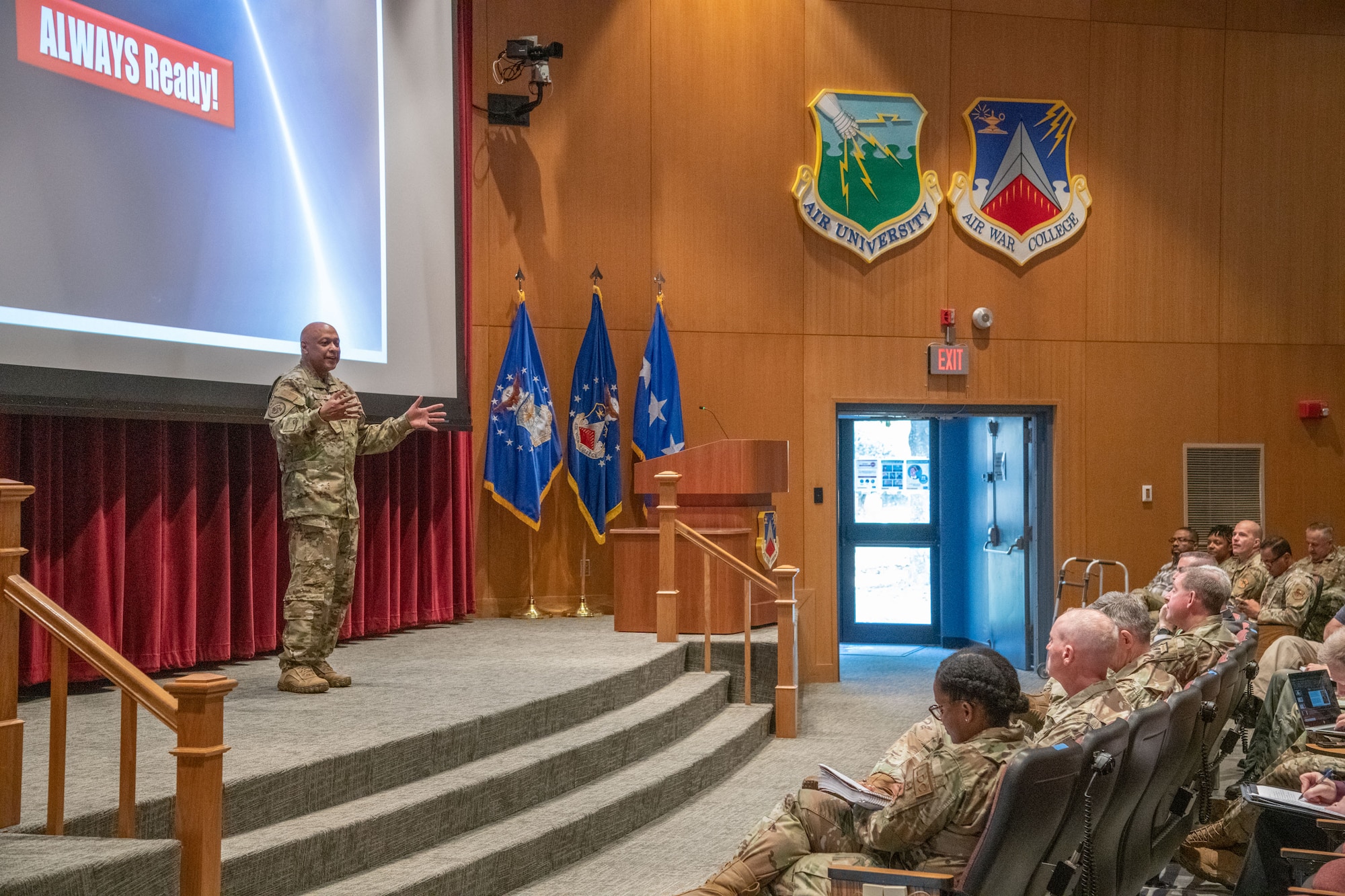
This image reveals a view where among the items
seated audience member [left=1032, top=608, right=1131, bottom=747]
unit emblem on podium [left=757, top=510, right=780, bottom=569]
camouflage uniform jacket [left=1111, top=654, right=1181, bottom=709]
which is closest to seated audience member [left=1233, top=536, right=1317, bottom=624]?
unit emblem on podium [left=757, top=510, right=780, bottom=569]

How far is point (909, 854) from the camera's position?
9.62 ft

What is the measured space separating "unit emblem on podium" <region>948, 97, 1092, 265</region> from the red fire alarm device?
7.21 feet

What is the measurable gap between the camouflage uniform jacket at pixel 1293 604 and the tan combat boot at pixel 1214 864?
10.1 ft

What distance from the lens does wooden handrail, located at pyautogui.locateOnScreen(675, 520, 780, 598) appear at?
6.68 m

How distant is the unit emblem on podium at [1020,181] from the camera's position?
358 inches

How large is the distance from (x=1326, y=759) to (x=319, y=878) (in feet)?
9.45

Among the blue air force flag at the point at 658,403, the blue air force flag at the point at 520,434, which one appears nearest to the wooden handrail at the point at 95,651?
the blue air force flag at the point at 520,434

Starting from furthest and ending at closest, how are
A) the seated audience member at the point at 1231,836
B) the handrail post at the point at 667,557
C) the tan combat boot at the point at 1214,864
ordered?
1. the handrail post at the point at 667,557
2. the tan combat boot at the point at 1214,864
3. the seated audience member at the point at 1231,836

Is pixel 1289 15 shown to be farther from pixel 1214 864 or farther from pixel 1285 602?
pixel 1214 864

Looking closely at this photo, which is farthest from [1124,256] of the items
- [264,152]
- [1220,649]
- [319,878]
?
[319,878]

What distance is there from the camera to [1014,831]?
260 centimetres

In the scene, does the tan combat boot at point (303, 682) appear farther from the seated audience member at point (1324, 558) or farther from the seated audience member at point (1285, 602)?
the seated audience member at point (1324, 558)

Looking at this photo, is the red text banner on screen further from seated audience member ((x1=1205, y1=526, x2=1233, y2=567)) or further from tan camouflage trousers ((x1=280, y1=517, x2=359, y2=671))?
seated audience member ((x1=1205, y1=526, x2=1233, y2=567))

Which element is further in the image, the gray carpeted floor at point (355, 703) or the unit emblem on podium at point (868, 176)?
the unit emblem on podium at point (868, 176)
